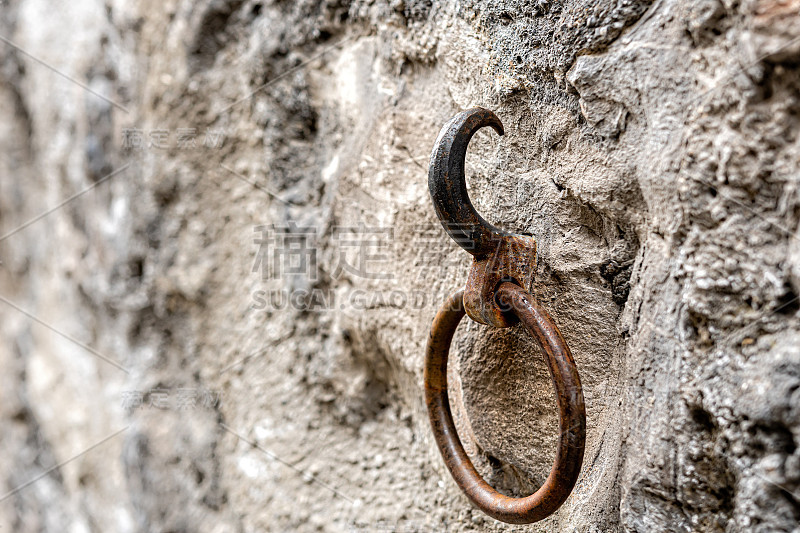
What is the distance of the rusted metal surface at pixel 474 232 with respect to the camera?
400 mm

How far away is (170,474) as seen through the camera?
2.78 feet

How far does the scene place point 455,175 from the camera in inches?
15.7

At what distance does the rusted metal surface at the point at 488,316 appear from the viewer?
0.37 metres

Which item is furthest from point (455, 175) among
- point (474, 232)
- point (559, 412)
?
point (559, 412)

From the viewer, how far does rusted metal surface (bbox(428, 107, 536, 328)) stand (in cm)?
40

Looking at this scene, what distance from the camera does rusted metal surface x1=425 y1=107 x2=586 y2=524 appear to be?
0.37 metres

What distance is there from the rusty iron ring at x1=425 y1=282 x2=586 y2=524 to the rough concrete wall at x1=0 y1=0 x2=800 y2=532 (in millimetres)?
59

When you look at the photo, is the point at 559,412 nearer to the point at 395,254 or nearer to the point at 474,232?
the point at 474,232

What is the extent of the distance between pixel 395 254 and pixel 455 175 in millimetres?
237

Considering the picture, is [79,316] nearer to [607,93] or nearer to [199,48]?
[199,48]

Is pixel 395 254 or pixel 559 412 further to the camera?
pixel 395 254

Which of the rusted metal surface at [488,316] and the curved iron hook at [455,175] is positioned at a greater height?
the curved iron hook at [455,175]

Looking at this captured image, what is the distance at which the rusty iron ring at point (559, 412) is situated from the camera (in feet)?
1.19

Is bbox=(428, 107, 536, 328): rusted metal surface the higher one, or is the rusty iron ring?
bbox=(428, 107, 536, 328): rusted metal surface
